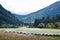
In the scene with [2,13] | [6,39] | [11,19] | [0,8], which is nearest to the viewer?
[6,39]

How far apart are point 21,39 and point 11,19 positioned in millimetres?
104911

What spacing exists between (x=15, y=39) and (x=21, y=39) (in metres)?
0.43

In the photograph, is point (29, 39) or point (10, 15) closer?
point (29, 39)

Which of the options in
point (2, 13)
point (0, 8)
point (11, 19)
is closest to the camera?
point (11, 19)

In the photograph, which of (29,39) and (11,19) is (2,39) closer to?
(29,39)

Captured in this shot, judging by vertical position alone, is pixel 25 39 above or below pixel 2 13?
below

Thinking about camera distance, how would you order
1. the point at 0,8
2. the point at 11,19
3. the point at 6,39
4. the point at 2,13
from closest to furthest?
the point at 6,39 < the point at 11,19 < the point at 2,13 < the point at 0,8

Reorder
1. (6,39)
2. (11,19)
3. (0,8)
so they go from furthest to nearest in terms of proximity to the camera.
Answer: (0,8) < (11,19) < (6,39)

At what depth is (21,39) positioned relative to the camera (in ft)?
39.3

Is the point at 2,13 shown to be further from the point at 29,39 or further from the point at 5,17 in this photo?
the point at 29,39

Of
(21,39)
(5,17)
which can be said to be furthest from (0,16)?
(21,39)

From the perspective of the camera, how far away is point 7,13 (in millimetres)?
123000

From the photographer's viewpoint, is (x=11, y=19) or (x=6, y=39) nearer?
(x=6, y=39)

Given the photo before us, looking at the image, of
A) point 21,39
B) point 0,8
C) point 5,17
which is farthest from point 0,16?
point 21,39
